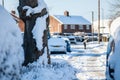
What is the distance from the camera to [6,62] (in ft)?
20.2

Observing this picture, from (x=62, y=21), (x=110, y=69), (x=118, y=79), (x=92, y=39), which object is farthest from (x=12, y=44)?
(x=62, y=21)

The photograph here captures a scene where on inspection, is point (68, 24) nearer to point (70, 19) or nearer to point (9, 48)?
point (70, 19)

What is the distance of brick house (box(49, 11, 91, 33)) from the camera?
8375cm

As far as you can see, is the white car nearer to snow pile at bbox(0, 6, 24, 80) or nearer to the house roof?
snow pile at bbox(0, 6, 24, 80)

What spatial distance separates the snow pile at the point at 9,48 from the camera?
19.9 ft

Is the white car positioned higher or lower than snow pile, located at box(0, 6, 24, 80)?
lower

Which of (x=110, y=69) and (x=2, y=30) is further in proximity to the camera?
(x=110, y=69)

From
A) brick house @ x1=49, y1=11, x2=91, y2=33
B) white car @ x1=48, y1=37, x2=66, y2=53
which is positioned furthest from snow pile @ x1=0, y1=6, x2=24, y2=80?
brick house @ x1=49, y1=11, x2=91, y2=33

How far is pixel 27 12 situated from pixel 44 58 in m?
1.82

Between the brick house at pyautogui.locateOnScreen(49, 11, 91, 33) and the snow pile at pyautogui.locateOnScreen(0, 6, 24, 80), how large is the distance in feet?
251

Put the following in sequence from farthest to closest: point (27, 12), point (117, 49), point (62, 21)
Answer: point (62, 21)
point (27, 12)
point (117, 49)

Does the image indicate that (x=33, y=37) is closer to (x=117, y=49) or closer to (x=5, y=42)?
(x=117, y=49)

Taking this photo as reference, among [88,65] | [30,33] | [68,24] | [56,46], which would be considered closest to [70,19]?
[68,24]

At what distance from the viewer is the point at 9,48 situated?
6172mm
